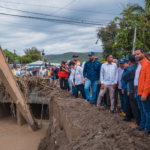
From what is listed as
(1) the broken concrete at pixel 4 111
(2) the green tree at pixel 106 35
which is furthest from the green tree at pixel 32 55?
(1) the broken concrete at pixel 4 111

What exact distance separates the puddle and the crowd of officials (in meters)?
1.99

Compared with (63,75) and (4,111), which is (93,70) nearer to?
(63,75)

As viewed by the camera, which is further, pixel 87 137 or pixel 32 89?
pixel 32 89

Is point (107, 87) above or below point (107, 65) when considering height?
below

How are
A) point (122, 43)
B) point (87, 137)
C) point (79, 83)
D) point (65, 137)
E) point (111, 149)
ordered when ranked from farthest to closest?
1. point (122, 43)
2. point (79, 83)
3. point (65, 137)
4. point (87, 137)
5. point (111, 149)

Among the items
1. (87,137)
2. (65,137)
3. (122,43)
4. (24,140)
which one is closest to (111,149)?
(87,137)

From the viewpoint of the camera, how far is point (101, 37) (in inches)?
864

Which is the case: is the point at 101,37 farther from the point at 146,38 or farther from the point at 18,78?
the point at 18,78

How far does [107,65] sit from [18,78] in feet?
11.5

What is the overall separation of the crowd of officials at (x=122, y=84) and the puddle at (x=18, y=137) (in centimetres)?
199

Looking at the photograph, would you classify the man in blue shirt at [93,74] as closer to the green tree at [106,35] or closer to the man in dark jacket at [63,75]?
the man in dark jacket at [63,75]

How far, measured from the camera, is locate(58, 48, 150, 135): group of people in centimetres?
304

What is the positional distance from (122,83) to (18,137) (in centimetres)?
397

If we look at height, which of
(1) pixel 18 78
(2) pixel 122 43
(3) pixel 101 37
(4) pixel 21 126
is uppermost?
(3) pixel 101 37
